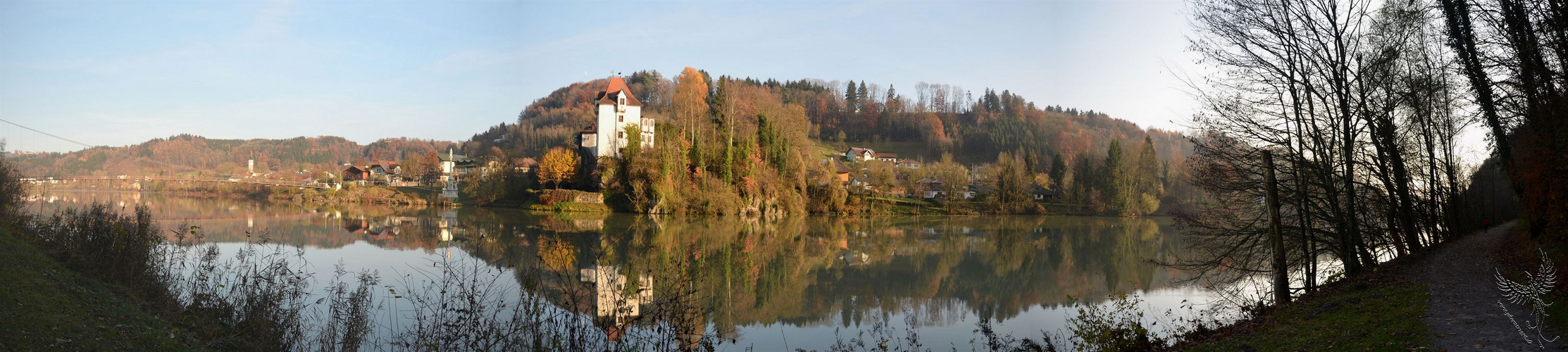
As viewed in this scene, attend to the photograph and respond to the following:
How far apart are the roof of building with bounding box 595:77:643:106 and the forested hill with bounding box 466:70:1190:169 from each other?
20.7 m

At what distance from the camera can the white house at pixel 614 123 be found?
5103 cm

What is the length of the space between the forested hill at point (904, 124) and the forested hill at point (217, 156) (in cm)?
1641

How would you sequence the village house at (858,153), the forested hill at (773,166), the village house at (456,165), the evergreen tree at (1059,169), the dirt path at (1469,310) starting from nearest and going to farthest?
1. the dirt path at (1469,310)
2. the forested hill at (773,166)
3. the evergreen tree at (1059,169)
4. the village house at (456,165)
5. the village house at (858,153)

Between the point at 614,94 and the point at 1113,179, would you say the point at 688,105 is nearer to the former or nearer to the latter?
the point at 614,94

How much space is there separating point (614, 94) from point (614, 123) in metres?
1.95

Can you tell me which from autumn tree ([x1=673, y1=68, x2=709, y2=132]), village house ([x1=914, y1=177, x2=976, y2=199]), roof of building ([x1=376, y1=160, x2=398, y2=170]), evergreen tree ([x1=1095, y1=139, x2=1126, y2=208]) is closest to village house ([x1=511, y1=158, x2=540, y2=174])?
autumn tree ([x1=673, y1=68, x2=709, y2=132])

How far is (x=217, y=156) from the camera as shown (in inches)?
3287

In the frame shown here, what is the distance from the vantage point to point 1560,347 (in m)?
5.22

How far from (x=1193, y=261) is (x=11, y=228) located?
803 inches

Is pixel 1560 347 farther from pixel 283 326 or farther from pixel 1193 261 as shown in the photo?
pixel 283 326

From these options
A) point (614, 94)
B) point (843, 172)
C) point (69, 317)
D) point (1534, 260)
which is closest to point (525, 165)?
point (614, 94)

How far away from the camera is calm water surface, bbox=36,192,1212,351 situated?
1201 cm

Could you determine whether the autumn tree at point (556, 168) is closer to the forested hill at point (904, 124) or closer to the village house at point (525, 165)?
the village house at point (525, 165)

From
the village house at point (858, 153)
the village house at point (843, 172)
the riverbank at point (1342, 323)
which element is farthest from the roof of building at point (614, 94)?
the riverbank at point (1342, 323)
